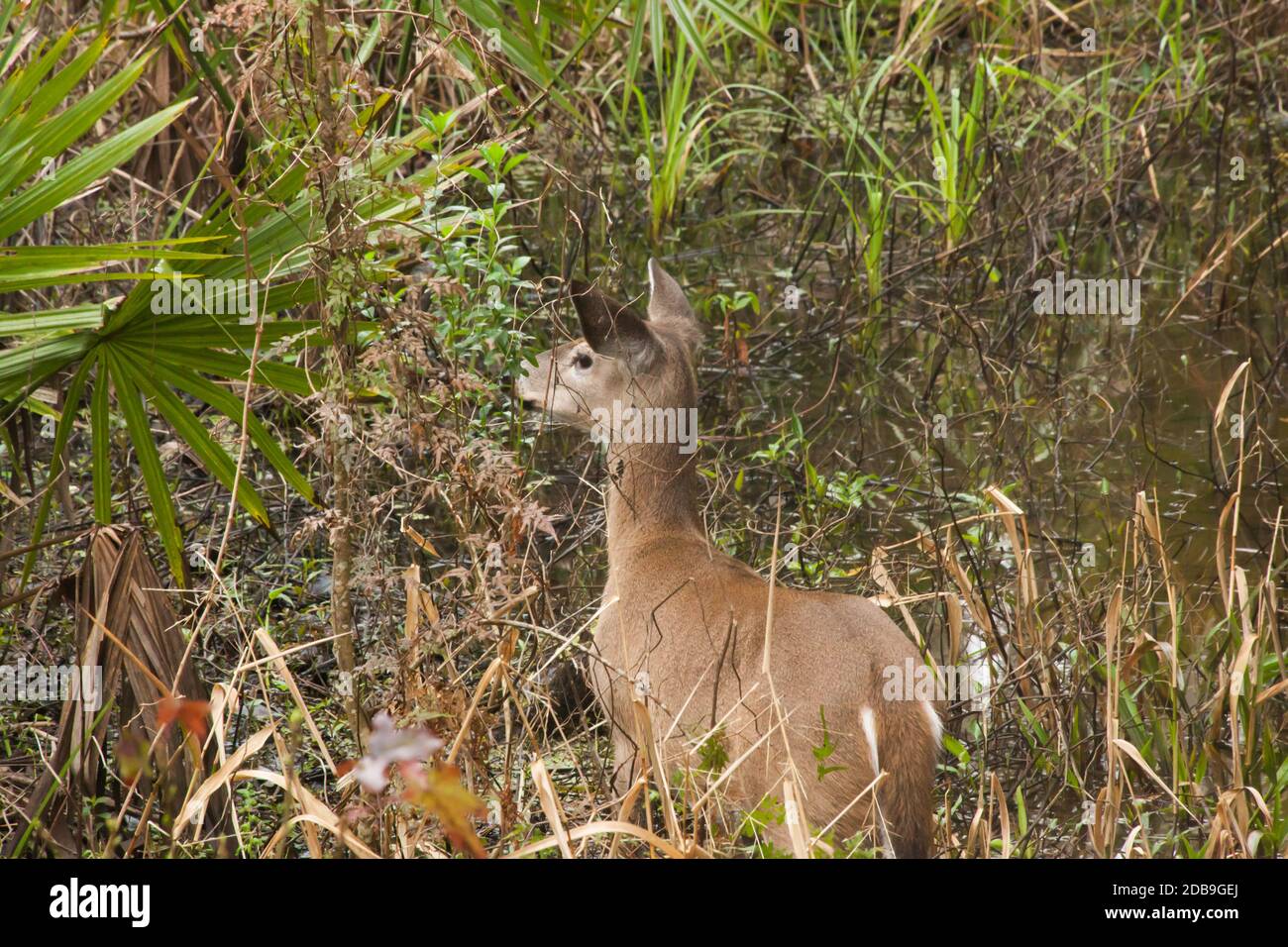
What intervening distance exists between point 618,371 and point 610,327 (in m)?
0.27

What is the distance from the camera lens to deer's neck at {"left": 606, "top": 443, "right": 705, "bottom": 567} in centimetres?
495

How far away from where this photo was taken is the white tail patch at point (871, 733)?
13.2ft

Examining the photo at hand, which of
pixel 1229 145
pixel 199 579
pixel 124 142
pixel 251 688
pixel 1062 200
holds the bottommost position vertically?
pixel 251 688

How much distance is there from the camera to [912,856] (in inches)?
155

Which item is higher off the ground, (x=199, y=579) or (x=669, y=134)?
(x=669, y=134)

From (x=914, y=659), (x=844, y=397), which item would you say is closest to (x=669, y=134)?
(x=844, y=397)

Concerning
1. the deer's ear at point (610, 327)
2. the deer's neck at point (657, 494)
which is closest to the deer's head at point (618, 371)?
the deer's ear at point (610, 327)

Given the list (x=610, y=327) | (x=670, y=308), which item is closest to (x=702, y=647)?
(x=610, y=327)

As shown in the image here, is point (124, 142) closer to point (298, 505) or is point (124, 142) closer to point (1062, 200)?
point (298, 505)

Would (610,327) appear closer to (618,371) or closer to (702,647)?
(618,371)

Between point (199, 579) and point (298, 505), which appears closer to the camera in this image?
point (199, 579)

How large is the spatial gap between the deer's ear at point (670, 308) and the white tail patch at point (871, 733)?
1.65 metres

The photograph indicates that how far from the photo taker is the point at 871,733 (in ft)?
13.2
